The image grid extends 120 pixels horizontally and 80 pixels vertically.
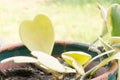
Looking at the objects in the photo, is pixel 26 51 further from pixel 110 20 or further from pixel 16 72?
pixel 110 20

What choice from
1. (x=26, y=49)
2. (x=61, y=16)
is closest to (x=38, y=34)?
(x=26, y=49)

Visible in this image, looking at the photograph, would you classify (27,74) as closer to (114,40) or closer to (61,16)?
(114,40)

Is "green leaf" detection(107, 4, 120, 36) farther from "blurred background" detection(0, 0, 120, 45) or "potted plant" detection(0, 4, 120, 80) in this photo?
"blurred background" detection(0, 0, 120, 45)

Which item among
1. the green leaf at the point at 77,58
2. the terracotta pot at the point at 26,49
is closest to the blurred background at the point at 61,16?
the terracotta pot at the point at 26,49

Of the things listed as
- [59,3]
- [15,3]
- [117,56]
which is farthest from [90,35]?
[117,56]

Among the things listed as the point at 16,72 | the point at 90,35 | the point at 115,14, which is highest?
the point at 115,14

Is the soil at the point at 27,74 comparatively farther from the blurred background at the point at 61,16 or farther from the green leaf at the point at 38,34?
the blurred background at the point at 61,16
